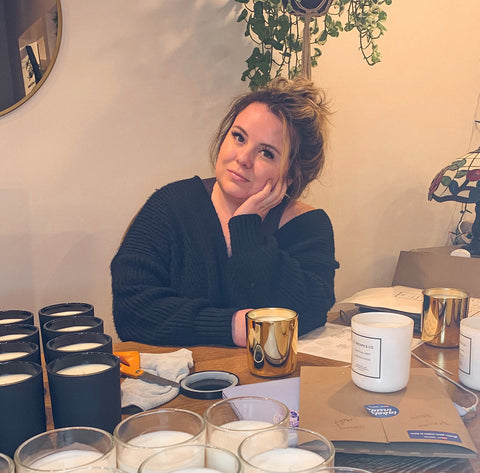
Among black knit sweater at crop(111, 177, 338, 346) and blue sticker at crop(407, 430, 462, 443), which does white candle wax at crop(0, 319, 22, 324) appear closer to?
black knit sweater at crop(111, 177, 338, 346)

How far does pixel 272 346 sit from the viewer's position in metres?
0.94

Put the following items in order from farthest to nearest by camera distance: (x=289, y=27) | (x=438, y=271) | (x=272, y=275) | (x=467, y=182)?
(x=467, y=182)
(x=289, y=27)
(x=438, y=271)
(x=272, y=275)

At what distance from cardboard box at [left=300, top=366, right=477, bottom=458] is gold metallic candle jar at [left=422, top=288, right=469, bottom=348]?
0.86 feet

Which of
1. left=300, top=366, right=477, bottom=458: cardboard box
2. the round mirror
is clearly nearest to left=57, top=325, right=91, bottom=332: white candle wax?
left=300, top=366, right=477, bottom=458: cardboard box

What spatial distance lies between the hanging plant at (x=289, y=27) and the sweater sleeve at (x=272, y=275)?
611mm

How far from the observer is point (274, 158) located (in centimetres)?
143

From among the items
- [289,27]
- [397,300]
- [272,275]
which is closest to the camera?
[272,275]

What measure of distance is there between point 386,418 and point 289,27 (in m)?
1.34

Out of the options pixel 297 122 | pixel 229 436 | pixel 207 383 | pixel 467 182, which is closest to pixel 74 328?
pixel 207 383

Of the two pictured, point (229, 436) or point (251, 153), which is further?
→ point (251, 153)

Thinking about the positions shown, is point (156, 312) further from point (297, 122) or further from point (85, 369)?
point (297, 122)

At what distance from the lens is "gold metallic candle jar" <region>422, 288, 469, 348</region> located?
1108mm

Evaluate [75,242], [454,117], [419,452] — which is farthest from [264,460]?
[454,117]

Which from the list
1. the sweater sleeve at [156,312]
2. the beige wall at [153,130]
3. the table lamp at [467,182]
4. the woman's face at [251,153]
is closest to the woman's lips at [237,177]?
the woman's face at [251,153]
